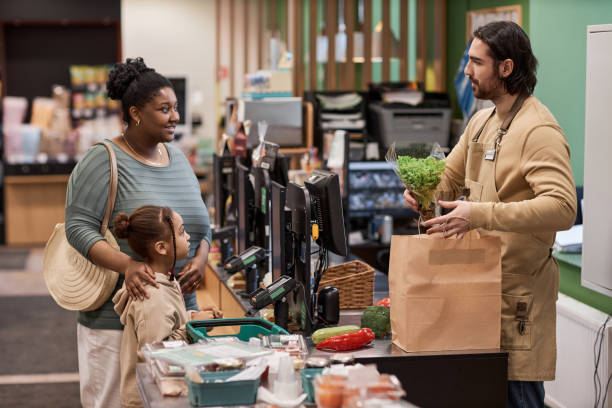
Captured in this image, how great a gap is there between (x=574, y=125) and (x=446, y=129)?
153 cm

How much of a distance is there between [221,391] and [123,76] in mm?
Answer: 1508

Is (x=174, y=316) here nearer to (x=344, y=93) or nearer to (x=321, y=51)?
(x=344, y=93)

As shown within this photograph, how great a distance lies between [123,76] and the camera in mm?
3145

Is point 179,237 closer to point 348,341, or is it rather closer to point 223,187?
point 348,341

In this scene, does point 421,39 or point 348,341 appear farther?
point 421,39

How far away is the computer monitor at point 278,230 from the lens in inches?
126

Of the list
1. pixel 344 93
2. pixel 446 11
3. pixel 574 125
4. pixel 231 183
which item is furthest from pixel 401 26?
pixel 231 183

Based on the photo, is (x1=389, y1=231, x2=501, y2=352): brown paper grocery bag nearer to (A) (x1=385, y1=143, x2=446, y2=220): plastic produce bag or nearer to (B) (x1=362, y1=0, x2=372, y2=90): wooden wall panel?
(A) (x1=385, y1=143, x2=446, y2=220): plastic produce bag

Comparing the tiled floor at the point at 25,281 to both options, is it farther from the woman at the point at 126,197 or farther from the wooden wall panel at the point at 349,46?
the woman at the point at 126,197

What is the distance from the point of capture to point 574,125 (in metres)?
4.97

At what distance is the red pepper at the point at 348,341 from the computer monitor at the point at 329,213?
30cm

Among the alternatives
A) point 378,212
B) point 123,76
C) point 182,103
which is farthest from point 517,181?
point 182,103

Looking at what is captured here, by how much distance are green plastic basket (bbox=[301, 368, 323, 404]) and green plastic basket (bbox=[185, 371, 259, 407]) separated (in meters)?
0.12

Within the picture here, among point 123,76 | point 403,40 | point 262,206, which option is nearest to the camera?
point 123,76
